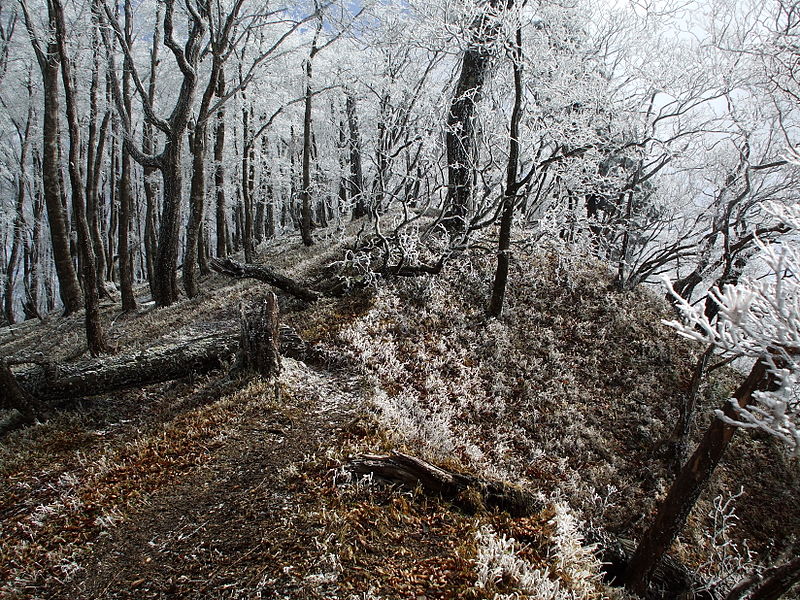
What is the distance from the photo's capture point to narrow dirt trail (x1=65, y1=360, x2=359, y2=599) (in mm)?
3498

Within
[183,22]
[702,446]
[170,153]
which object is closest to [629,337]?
[702,446]

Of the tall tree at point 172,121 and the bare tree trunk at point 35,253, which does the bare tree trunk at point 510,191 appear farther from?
the bare tree trunk at point 35,253

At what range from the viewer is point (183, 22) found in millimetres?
17094

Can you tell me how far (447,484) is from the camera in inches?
191

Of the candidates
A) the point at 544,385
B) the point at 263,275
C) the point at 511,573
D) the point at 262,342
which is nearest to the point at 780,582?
the point at 511,573

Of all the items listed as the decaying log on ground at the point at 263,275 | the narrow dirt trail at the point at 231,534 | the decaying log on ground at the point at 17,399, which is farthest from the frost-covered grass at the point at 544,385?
the decaying log on ground at the point at 17,399

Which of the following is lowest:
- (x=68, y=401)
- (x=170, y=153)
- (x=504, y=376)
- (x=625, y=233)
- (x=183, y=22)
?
(x=504, y=376)

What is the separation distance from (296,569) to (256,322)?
13.6 feet

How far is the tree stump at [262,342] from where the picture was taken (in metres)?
6.94

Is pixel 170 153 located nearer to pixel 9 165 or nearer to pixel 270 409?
pixel 270 409

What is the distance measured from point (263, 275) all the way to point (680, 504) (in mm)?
8694

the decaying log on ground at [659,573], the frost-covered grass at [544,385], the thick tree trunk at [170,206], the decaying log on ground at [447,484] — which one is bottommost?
the decaying log on ground at [659,573]

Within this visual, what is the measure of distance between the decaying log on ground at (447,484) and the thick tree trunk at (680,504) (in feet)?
7.69

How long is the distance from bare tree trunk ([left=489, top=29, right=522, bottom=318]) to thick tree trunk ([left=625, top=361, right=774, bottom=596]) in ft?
17.6
